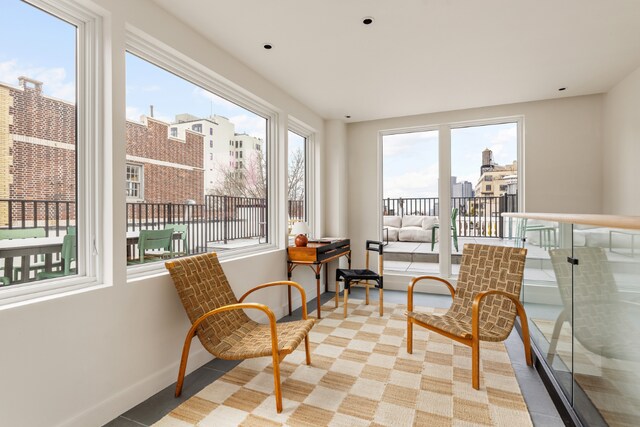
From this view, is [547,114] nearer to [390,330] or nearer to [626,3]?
[626,3]

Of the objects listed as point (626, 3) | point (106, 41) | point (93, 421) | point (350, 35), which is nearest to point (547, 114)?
point (626, 3)

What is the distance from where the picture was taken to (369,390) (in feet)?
7.50

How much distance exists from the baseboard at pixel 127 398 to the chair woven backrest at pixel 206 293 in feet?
1.39

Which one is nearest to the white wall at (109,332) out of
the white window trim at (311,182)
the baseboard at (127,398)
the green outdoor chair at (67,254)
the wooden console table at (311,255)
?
the baseboard at (127,398)

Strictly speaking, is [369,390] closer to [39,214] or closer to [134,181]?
[134,181]

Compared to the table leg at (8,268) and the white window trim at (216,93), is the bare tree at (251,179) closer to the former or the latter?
the white window trim at (216,93)

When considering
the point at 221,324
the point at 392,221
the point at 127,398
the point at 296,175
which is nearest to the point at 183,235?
the point at 221,324

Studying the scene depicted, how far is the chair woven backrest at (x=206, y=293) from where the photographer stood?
228 cm

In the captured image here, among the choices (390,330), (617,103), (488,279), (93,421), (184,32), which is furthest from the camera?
(617,103)

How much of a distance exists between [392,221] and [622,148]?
295cm

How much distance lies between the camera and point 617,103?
369 cm

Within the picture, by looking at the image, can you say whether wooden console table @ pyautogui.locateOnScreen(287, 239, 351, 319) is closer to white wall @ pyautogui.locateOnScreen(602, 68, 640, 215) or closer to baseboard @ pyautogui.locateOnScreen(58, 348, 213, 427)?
baseboard @ pyautogui.locateOnScreen(58, 348, 213, 427)

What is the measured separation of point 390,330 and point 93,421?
251cm

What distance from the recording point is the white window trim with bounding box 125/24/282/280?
2314 mm
